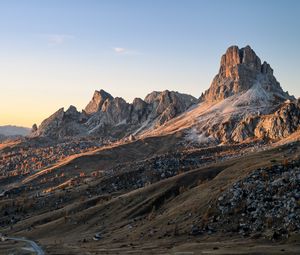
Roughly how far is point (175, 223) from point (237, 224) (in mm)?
13423

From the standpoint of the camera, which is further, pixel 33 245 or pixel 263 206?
pixel 33 245

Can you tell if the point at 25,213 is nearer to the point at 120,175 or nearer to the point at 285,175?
the point at 120,175

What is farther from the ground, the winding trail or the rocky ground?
the rocky ground

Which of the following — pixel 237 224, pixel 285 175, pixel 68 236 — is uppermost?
pixel 285 175

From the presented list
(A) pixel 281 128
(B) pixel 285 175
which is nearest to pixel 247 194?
(B) pixel 285 175

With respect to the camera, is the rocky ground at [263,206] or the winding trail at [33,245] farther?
the winding trail at [33,245]

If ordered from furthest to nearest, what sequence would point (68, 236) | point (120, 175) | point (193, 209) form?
1. point (120, 175)
2. point (68, 236)
3. point (193, 209)

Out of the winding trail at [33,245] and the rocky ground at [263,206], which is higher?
the rocky ground at [263,206]

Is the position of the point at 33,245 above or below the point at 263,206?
below

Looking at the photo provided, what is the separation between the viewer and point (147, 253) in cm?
5700

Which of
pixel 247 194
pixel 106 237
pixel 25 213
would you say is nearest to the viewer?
pixel 247 194

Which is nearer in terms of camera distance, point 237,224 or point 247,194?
point 237,224

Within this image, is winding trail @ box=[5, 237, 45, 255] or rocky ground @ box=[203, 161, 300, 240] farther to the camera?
winding trail @ box=[5, 237, 45, 255]

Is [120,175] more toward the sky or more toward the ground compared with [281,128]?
more toward the ground
